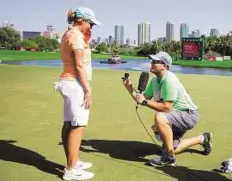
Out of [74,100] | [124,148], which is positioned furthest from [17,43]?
[74,100]

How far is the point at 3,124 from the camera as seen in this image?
7.57m

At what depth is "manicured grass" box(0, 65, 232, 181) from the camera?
4859 mm

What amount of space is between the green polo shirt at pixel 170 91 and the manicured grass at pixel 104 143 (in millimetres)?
738

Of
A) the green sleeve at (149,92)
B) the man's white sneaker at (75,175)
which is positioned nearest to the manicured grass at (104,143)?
the man's white sneaker at (75,175)

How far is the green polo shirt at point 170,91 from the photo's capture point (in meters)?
5.19

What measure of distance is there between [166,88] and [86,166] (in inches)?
54.2

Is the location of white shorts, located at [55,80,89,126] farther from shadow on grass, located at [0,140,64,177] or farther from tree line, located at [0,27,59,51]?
tree line, located at [0,27,59,51]

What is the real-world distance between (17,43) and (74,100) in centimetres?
15125

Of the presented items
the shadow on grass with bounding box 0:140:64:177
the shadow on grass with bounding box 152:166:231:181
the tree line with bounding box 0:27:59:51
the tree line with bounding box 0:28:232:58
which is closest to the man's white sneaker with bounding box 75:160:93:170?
the shadow on grass with bounding box 0:140:64:177

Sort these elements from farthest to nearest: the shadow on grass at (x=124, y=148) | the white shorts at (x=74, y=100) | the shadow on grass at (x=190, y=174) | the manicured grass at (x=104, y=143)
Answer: the shadow on grass at (x=124, y=148), the manicured grass at (x=104, y=143), the shadow on grass at (x=190, y=174), the white shorts at (x=74, y=100)

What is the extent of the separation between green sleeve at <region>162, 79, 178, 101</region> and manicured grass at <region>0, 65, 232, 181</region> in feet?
2.83

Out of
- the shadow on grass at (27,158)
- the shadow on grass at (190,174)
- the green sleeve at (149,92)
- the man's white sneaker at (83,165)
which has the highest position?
the green sleeve at (149,92)

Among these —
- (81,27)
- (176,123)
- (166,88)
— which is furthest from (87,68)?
(176,123)

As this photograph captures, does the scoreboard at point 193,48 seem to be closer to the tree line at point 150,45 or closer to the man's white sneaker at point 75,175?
the tree line at point 150,45
